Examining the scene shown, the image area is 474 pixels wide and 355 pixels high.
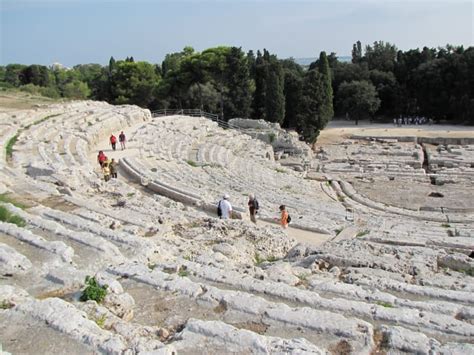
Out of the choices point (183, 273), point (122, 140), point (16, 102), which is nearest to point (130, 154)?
point (122, 140)

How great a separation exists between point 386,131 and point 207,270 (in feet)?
130

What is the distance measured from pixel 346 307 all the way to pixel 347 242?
4.49m

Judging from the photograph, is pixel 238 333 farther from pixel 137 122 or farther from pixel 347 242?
pixel 137 122

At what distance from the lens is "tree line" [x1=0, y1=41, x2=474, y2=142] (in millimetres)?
38125

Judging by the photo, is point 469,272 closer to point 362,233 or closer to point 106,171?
point 362,233

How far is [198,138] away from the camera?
90.2 ft

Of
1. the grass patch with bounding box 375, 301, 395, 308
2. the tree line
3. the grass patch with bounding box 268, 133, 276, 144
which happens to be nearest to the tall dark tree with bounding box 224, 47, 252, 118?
the tree line

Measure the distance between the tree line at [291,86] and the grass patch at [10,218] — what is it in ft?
95.5

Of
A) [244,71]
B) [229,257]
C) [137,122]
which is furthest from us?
[244,71]

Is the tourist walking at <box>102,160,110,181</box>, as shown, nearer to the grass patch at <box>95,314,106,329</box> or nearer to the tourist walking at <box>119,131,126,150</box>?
the tourist walking at <box>119,131,126,150</box>

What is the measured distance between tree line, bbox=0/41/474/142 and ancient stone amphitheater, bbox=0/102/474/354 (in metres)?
22.3

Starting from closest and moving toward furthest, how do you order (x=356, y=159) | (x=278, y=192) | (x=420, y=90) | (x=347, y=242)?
1. (x=347, y=242)
2. (x=278, y=192)
3. (x=356, y=159)
4. (x=420, y=90)

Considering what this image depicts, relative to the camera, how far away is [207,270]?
246 inches

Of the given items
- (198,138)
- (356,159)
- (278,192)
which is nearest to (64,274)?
(278,192)
